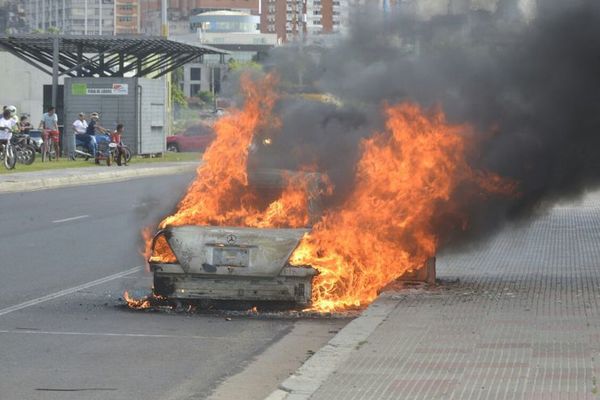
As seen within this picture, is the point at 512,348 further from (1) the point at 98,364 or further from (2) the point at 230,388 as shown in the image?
(1) the point at 98,364

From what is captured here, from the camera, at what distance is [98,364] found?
8703 millimetres

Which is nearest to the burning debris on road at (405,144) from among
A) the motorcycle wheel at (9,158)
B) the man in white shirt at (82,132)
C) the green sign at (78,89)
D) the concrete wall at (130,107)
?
the motorcycle wheel at (9,158)

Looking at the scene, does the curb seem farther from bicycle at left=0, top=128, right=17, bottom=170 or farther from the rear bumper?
bicycle at left=0, top=128, right=17, bottom=170

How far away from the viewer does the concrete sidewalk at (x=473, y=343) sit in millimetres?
7281

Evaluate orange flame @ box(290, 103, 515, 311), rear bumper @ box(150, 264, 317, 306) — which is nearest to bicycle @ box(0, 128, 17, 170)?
orange flame @ box(290, 103, 515, 311)

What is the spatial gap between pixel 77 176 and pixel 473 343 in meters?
27.1

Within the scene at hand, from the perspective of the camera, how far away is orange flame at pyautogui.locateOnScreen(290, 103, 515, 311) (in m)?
11.7

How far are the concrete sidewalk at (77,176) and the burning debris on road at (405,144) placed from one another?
49.8 ft

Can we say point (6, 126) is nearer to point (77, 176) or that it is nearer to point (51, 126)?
point (77, 176)

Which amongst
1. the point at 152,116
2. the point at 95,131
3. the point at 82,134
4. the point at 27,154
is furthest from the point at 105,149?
the point at 152,116

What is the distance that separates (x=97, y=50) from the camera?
1797 inches

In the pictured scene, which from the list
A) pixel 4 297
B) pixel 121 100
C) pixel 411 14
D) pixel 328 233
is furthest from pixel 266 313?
pixel 121 100

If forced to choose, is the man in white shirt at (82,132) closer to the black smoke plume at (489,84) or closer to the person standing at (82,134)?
the person standing at (82,134)

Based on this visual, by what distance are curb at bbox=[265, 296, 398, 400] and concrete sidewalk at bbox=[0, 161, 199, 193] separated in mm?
17434
